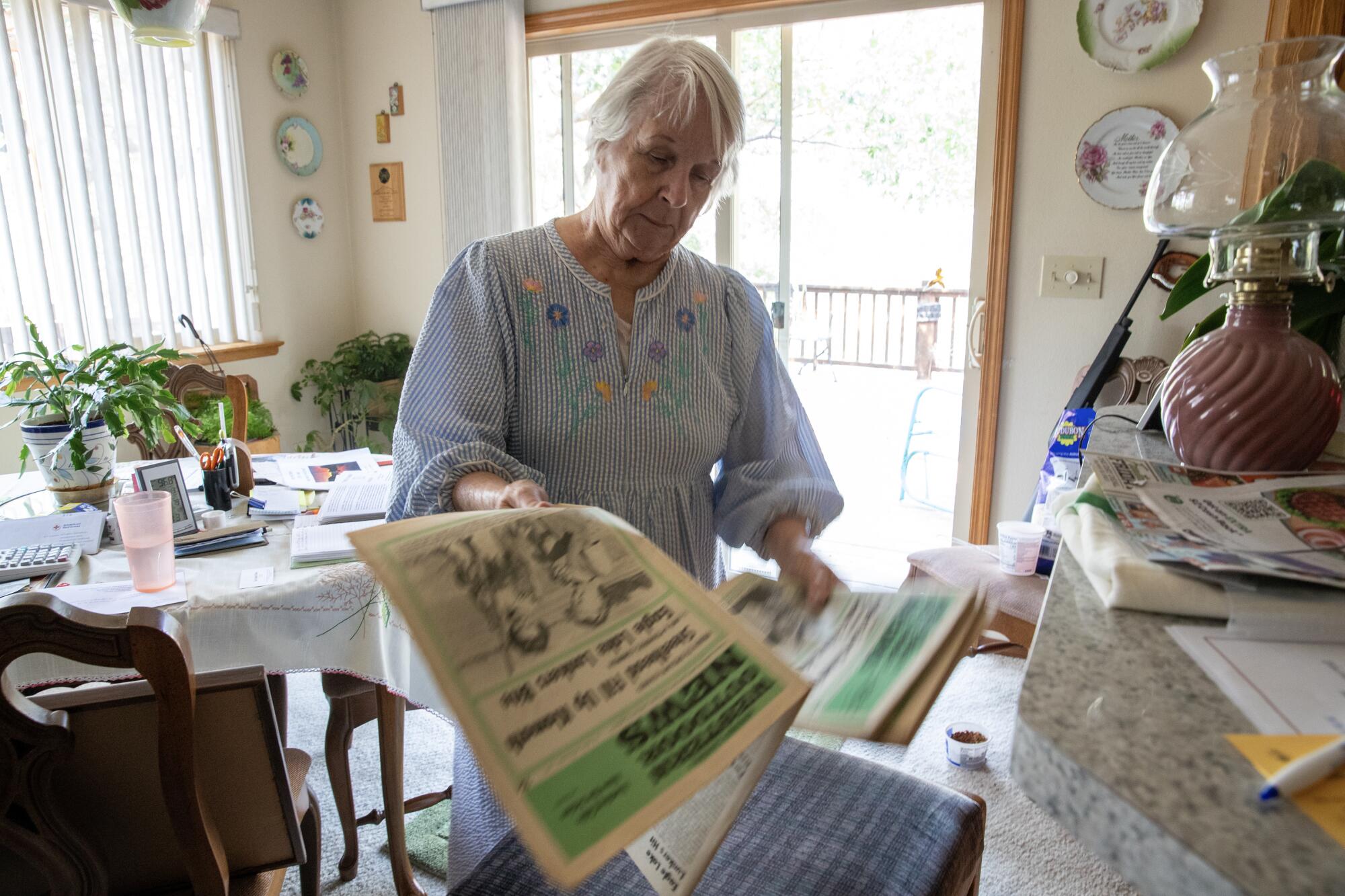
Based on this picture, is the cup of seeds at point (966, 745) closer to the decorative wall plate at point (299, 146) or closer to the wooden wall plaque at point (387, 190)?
the wooden wall plaque at point (387, 190)

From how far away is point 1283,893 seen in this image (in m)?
0.32

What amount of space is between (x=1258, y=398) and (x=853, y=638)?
51 centimetres

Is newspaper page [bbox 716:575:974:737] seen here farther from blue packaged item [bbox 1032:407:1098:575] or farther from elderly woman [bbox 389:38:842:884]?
blue packaged item [bbox 1032:407:1098:575]

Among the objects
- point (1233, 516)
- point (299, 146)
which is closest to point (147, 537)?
point (1233, 516)

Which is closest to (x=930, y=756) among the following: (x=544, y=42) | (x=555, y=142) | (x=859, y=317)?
(x=555, y=142)

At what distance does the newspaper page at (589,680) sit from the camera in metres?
0.47

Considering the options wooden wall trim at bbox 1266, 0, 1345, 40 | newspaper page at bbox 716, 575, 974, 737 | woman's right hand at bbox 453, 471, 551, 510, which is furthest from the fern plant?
wooden wall trim at bbox 1266, 0, 1345, 40

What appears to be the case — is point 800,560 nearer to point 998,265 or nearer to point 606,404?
point 606,404

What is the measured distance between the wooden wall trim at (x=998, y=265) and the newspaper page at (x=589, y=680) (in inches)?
97.8

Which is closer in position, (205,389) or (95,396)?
(95,396)

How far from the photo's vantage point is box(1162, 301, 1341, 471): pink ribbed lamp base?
86 cm

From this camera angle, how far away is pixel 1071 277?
107 inches

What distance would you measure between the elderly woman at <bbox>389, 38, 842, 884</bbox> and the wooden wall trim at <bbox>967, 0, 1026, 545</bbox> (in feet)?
6.03

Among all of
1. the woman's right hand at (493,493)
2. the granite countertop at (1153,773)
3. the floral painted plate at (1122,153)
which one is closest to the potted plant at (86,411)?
the woman's right hand at (493,493)
